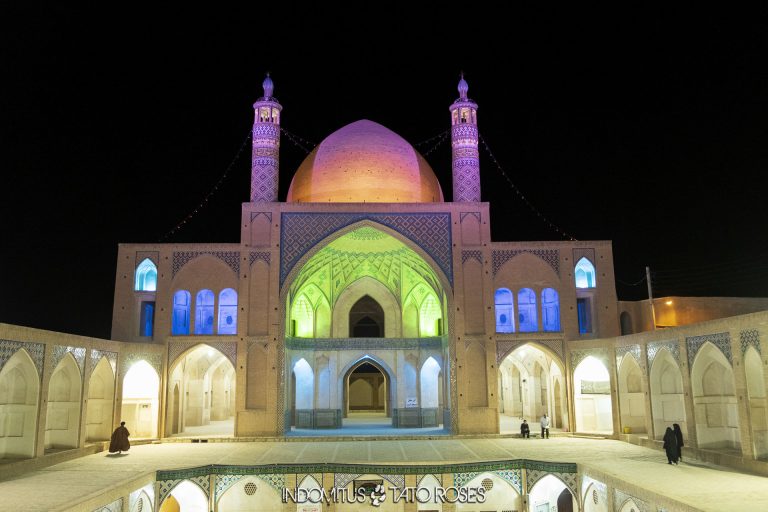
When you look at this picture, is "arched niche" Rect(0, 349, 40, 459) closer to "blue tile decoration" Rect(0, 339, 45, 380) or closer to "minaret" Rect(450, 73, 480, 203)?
"blue tile decoration" Rect(0, 339, 45, 380)

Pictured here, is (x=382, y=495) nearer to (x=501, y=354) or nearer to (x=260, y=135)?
(x=501, y=354)

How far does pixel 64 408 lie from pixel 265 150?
26.3ft

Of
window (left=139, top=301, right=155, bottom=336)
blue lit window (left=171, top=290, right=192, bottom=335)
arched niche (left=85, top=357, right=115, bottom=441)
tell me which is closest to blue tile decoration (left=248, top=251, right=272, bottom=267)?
blue lit window (left=171, top=290, right=192, bottom=335)

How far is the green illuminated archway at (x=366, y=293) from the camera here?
2041 cm

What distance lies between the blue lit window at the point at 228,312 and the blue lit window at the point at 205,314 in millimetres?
320

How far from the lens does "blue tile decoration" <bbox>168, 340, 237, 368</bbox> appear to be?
16.5 m

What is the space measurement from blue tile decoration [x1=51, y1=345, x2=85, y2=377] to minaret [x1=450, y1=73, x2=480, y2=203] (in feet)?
31.8

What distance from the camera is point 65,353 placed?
12633 mm

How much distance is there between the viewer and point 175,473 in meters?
11.1

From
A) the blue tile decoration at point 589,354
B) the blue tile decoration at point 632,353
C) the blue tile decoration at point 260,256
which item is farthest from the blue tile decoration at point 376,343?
the blue tile decoration at point 632,353

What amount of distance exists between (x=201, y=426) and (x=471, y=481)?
10099 millimetres

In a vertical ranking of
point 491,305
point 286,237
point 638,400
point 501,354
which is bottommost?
point 638,400

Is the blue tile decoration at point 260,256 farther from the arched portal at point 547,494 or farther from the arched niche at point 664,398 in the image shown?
the arched niche at point 664,398

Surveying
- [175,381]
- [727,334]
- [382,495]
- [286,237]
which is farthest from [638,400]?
[175,381]
